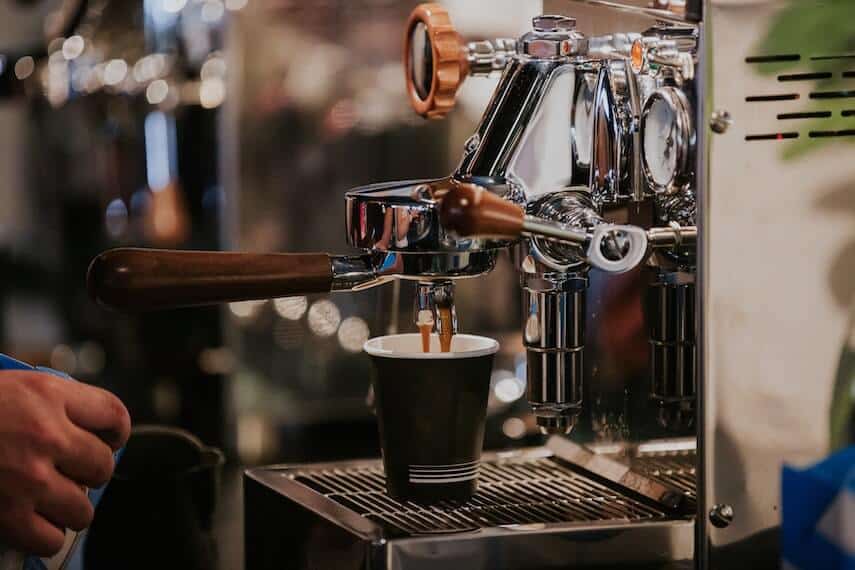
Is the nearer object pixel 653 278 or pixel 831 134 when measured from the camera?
pixel 831 134

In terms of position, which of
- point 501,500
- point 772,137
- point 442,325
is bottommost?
point 501,500

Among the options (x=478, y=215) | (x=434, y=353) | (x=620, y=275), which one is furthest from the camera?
(x=620, y=275)

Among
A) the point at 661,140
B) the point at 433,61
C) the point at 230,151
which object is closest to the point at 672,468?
the point at 661,140

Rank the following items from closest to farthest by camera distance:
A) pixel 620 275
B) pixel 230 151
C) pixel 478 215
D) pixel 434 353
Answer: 1. pixel 478 215
2. pixel 434 353
3. pixel 620 275
4. pixel 230 151

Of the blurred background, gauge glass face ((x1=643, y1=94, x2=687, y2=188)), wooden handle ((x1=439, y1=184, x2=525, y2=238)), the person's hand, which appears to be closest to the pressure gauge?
gauge glass face ((x1=643, y1=94, x2=687, y2=188))

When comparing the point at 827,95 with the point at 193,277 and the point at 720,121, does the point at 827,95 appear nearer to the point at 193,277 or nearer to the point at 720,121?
the point at 720,121

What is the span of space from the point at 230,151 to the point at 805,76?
6.21 feet

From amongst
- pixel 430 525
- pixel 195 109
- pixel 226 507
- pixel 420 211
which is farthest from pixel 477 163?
pixel 195 109

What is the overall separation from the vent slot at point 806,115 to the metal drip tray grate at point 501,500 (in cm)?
24

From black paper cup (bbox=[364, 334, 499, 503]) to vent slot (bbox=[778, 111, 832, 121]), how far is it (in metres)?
0.21

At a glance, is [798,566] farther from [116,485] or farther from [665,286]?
[116,485]

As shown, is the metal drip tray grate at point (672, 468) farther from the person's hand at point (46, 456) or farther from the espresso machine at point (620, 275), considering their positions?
the person's hand at point (46, 456)

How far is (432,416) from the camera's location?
2.54 feet

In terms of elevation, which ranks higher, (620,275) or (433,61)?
(433,61)
